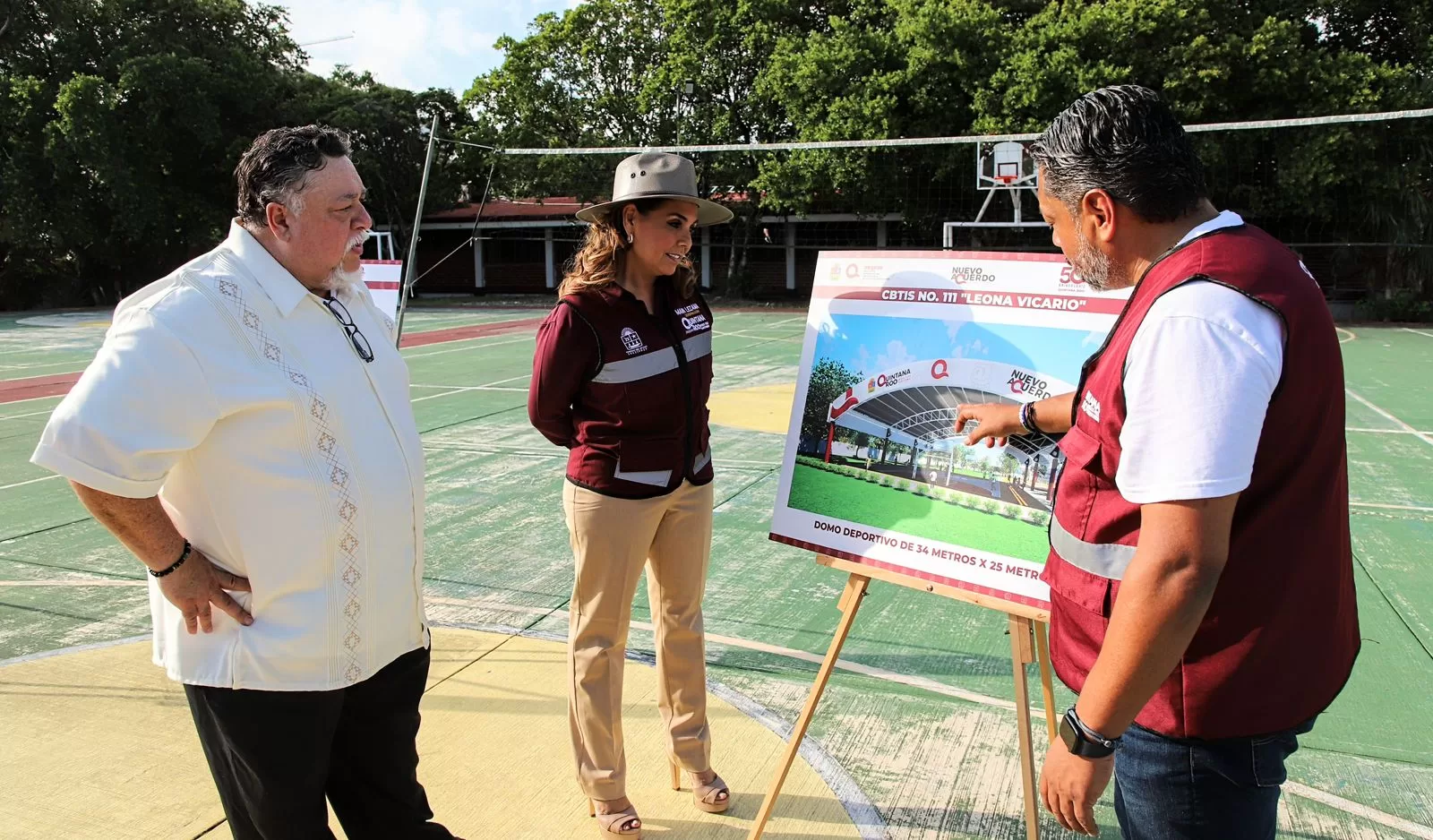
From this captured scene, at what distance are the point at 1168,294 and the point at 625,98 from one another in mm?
32242

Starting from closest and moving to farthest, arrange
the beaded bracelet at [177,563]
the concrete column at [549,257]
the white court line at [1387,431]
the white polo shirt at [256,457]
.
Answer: the white polo shirt at [256,457] < the beaded bracelet at [177,563] < the white court line at [1387,431] < the concrete column at [549,257]

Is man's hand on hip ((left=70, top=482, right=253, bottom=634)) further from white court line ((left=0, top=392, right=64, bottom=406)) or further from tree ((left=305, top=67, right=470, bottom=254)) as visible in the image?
tree ((left=305, top=67, right=470, bottom=254))

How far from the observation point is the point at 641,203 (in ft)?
9.31

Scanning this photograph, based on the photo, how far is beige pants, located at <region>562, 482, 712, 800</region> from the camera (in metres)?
2.82

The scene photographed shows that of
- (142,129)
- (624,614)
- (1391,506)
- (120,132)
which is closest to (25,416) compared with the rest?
(624,614)

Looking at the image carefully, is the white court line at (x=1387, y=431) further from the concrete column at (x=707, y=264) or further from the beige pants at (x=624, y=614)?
the concrete column at (x=707, y=264)

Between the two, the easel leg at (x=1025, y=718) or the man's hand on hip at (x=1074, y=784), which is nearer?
the man's hand on hip at (x=1074, y=784)

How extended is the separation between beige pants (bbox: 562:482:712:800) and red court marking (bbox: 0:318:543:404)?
7832 millimetres

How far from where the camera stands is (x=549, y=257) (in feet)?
112

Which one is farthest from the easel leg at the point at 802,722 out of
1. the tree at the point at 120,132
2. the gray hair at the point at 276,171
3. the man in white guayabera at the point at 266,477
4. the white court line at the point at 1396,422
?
the tree at the point at 120,132

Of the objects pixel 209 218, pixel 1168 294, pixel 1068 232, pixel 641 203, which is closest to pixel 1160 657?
pixel 1168 294

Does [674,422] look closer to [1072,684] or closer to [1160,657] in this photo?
[1072,684]

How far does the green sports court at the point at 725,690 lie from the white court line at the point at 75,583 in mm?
17

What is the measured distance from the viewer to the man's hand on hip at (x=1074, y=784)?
62.4 inches
